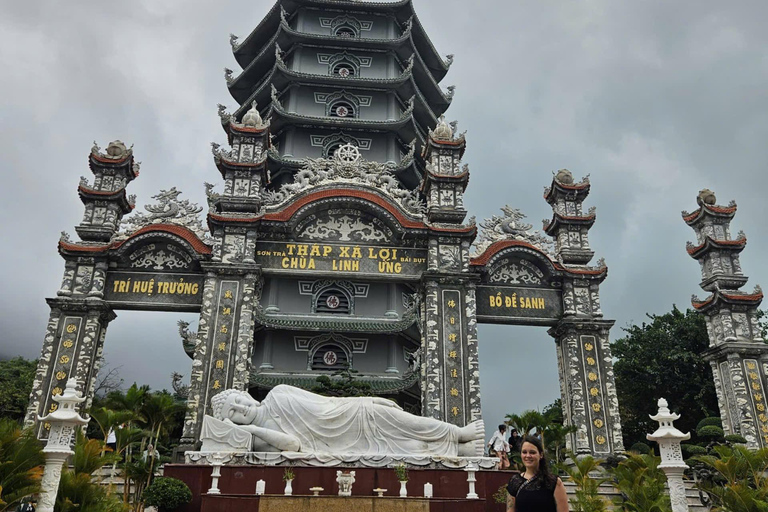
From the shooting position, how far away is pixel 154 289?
701 inches

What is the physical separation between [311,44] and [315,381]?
592 inches

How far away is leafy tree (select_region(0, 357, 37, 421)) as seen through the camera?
28.5m

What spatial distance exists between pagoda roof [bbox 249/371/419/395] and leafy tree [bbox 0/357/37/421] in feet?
45.9

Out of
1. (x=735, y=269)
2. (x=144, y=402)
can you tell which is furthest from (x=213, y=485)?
(x=735, y=269)

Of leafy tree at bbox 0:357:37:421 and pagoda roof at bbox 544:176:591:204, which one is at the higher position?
pagoda roof at bbox 544:176:591:204

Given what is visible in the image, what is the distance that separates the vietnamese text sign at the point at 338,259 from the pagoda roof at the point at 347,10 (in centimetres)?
1366

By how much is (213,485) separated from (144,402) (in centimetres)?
497

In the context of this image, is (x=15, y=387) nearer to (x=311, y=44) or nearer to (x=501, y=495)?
(x=311, y=44)

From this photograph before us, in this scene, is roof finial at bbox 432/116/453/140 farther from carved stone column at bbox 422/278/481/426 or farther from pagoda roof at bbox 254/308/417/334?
pagoda roof at bbox 254/308/417/334

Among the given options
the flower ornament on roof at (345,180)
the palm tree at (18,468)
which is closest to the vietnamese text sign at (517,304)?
the flower ornament on roof at (345,180)

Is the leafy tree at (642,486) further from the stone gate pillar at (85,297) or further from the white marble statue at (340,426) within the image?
the stone gate pillar at (85,297)

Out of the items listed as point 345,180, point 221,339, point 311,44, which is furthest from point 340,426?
point 311,44

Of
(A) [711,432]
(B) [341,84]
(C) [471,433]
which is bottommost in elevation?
(C) [471,433]

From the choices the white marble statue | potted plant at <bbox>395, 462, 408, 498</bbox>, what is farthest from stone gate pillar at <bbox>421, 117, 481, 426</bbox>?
potted plant at <bbox>395, 462, 408, 498</bbox>
